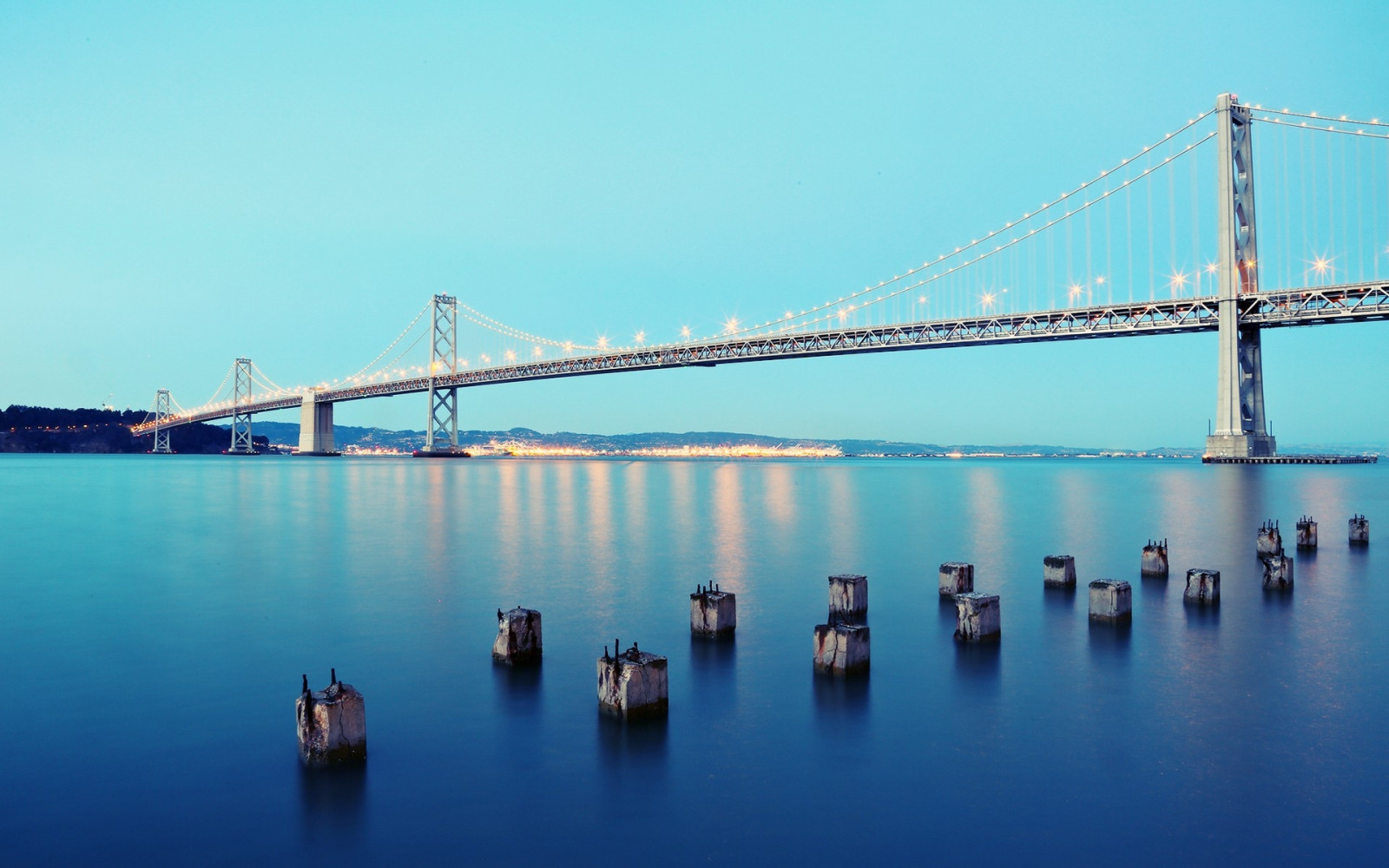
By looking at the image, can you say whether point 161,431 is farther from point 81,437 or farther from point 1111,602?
point 1111,602

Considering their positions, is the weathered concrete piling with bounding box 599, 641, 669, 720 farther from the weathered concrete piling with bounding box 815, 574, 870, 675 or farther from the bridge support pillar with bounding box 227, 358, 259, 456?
the bridge support pillar with bounding box 227, 358, 259, 456

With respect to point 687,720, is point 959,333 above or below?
above

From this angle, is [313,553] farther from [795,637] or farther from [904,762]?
[904,762]

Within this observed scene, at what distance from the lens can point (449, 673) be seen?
6.02 metres

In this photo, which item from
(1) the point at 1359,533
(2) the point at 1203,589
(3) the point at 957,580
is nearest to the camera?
(2) the point at 1203,589

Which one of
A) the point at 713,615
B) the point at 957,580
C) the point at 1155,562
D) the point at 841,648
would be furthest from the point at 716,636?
the point at 1155,562

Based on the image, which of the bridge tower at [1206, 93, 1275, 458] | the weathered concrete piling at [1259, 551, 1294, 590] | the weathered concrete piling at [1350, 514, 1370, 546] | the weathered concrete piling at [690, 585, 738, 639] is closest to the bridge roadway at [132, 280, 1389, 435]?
the bridge tower at [1206, 93, 1275, 458]

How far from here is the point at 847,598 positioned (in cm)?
786

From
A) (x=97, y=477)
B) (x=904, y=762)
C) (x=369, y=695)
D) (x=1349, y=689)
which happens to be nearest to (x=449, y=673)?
(x=369, y=695)

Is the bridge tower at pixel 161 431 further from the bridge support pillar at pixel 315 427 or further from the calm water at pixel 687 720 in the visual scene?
the calm water at pixel 687 720

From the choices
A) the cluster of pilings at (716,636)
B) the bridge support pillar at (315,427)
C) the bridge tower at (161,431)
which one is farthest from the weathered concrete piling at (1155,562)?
the bridge tower at (161,431)

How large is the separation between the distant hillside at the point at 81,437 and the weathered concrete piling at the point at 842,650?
97625 millimetres

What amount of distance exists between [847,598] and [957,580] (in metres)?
1.53

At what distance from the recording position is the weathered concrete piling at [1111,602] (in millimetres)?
7387
